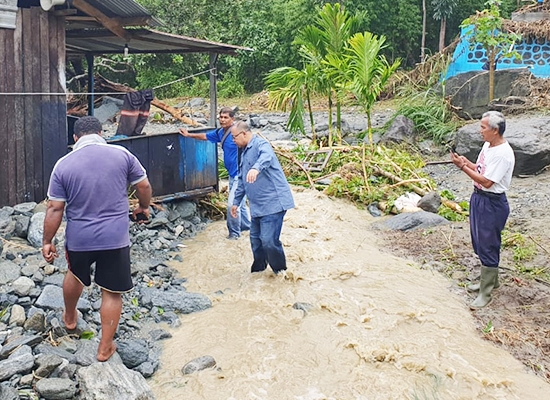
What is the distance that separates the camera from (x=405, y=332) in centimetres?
535

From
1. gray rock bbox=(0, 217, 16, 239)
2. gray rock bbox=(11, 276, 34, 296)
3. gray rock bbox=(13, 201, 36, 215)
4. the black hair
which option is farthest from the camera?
gray rock bbox=(13, 201, 36, 215)

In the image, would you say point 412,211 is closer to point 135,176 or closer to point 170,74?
point 135,176

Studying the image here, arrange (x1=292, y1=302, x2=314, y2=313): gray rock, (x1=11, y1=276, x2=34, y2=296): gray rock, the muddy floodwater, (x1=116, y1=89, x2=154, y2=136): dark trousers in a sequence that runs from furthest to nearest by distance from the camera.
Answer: (x1=116, y1=89, x2=154, y2=136): dark trousers < (x1=292, y1=302, x2=314, y2=313): gray rock < (x1=11, y1=276, x2=34, y2=296): gray rock < the muddy floodwater

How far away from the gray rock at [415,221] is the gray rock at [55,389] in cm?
597

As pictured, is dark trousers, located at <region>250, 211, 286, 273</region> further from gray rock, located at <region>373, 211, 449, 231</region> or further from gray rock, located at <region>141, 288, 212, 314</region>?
gray rock, located at <region>373, 211, 449, 231</region>

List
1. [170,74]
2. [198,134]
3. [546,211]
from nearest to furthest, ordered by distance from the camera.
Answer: [198,134], [546,211], [170,74]

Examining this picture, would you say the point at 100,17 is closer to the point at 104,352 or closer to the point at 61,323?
the point at 61,323

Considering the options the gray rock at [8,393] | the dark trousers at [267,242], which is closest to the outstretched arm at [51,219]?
the gray rock at [8,393]

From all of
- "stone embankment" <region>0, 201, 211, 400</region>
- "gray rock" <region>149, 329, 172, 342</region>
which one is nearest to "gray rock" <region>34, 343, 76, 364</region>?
"stone embankment" <region>0, 201, 211, 400</region>

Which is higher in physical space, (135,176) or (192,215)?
(135,176)

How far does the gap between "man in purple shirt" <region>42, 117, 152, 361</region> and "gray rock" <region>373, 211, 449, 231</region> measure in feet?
18.0

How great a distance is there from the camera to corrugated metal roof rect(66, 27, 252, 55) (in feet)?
27.8

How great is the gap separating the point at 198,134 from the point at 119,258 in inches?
156

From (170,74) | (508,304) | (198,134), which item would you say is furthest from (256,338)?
(170,74)
